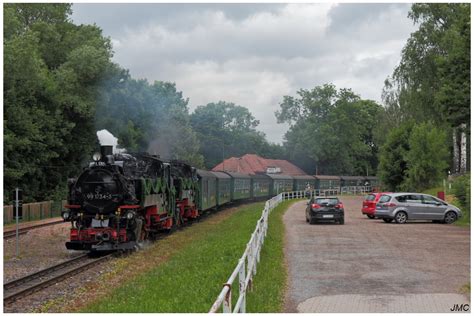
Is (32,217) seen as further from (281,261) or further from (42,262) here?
(281,261)

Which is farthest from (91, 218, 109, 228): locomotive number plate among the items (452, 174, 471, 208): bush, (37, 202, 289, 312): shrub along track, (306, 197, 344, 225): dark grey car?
(452, 174, 471, 208): bush

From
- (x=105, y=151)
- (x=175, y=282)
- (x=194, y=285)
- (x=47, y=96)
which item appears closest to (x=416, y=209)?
(x=105, y=151)

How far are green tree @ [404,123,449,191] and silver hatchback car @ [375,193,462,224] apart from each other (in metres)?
14.5

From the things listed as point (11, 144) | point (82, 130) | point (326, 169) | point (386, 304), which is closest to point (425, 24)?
point (82, 130)

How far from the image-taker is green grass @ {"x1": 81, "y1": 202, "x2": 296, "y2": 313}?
9.98 meters

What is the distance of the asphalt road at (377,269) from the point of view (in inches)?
404

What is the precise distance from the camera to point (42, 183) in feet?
146

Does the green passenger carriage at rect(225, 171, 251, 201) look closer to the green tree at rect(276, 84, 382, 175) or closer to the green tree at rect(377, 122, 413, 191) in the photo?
the green tree at rect(377, 122, 413, 191)

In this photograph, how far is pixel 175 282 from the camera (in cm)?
1230

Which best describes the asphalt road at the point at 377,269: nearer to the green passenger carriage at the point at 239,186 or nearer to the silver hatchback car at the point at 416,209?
the silver hatchback car at the point at 416,209

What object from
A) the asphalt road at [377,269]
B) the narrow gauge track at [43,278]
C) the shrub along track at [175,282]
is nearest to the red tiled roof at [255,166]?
the asphalt road at [377,269]

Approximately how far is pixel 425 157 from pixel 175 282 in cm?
3366

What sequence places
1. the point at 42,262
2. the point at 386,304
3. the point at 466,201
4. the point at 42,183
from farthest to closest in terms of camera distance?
1. the point at 42,183
2. the point at 466,201
3. the point at 42,262
4. the point at 386,304

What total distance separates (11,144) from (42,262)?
19.9m
